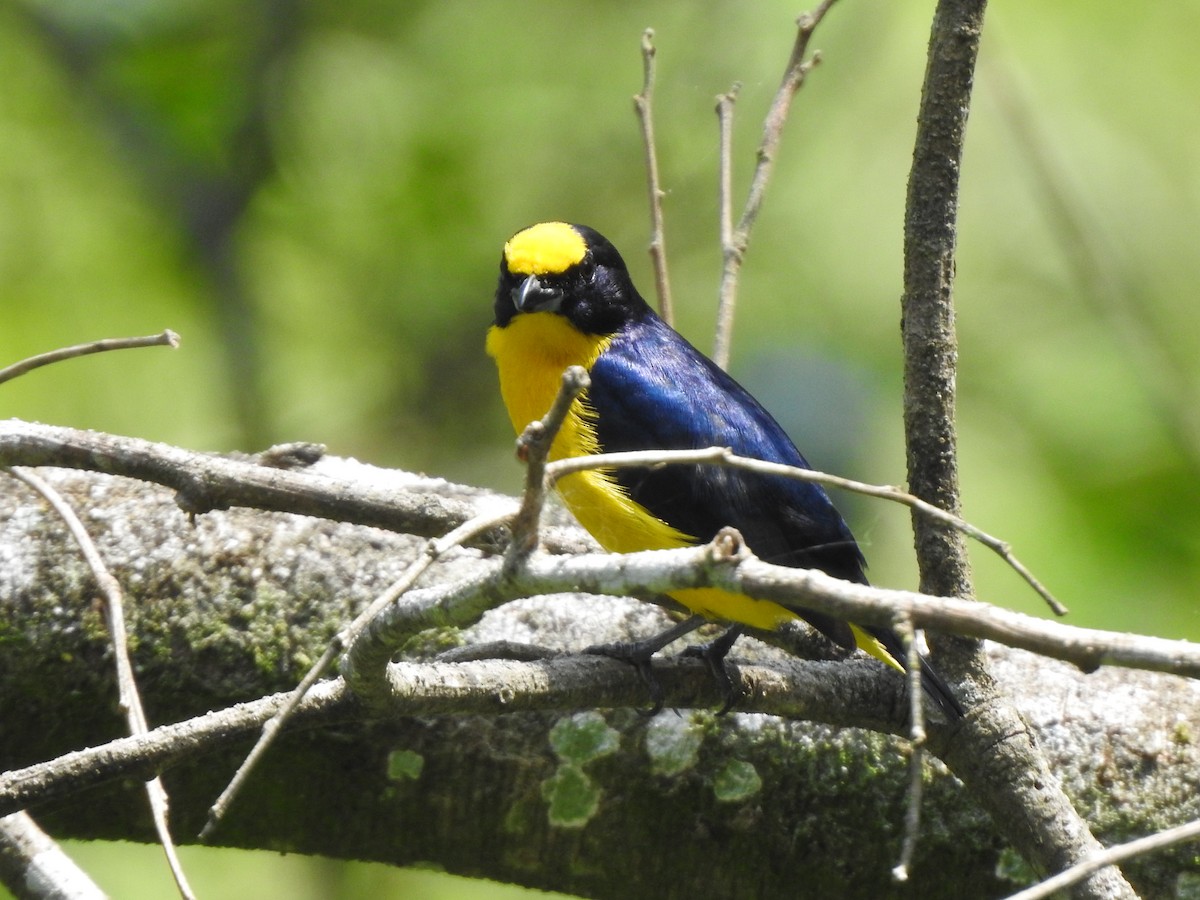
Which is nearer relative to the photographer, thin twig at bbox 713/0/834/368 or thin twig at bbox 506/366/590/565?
thin twig at bbox 506/366/590/565

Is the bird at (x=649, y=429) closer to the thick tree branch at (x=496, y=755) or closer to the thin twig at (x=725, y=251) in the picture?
the thin twig at (x=725, y=251)

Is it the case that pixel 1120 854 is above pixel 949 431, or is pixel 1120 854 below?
below

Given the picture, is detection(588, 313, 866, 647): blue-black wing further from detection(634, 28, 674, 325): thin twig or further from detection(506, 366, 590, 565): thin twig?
detection(506, 366, 590, 565): thin twig

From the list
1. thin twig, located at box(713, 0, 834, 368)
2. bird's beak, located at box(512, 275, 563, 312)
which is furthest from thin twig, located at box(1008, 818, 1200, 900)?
bird's beak, located at box(512, 275, 563, 312)

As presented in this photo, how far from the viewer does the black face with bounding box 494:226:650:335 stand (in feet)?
11.9

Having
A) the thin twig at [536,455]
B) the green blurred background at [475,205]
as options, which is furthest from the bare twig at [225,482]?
the green blurred background at [475,205]

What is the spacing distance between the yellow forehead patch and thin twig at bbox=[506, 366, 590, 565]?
2.12 metres

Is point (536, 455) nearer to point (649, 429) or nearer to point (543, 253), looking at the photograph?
point (649, 429)

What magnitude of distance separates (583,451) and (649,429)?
0.18m

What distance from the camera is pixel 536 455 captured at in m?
1.51

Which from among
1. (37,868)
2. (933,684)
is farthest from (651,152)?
(37,868)

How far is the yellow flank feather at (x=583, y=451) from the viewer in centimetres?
296

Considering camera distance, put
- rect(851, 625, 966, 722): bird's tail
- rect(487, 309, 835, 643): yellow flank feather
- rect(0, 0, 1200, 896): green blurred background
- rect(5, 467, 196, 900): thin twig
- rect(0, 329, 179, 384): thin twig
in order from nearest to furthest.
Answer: rect(5, 467, 196, 900): thin twig, rect(0, 329, 179, 384): thin twig, rect(851, 625, 966, 722): bird's tail, rect(487, 309, 835, 643): yellow flank feather, rect(0, 0, 1200, 896): green blurred background

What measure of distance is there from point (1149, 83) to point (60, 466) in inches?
199
